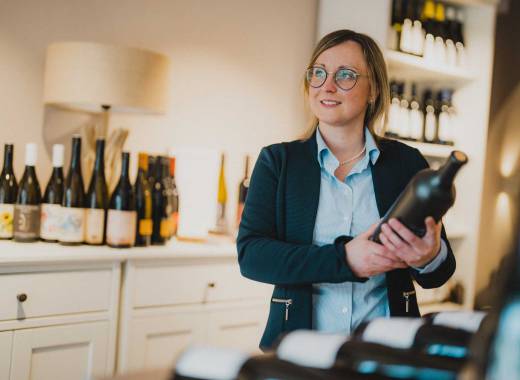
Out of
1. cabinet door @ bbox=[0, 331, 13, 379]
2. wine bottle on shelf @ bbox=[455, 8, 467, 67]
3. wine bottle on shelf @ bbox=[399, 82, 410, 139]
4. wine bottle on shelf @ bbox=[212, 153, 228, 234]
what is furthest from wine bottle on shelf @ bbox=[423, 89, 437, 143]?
cabinet door @ bbox=[0, 331, 13, 379]

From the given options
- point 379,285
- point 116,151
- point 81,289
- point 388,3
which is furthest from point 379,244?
point 388,3

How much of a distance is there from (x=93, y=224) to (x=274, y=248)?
101cm

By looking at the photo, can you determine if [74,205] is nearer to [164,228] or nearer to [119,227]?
[119,227]

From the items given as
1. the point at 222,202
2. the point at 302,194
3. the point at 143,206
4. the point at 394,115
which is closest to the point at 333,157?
the point at 302,194

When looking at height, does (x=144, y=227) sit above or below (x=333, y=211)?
below

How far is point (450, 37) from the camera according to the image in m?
3.05

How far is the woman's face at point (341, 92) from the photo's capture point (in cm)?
124

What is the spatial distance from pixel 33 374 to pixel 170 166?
928 mm

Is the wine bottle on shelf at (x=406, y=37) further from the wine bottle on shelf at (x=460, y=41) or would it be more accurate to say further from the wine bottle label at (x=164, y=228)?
the wine bottle label at (x=164, y=228)

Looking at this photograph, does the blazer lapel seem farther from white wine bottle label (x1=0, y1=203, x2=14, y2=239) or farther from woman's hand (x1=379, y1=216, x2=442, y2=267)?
white wine bottle label (x1=0, y1=203, x2=14, y2=239)

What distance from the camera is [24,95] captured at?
7.11ft

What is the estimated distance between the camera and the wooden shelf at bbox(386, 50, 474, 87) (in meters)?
2.74

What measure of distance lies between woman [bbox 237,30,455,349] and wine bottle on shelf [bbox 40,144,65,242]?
94 centimetres

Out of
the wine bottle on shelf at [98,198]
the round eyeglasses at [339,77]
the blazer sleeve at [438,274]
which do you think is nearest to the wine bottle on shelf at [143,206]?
the wine bottle on shelf at [98,198]
